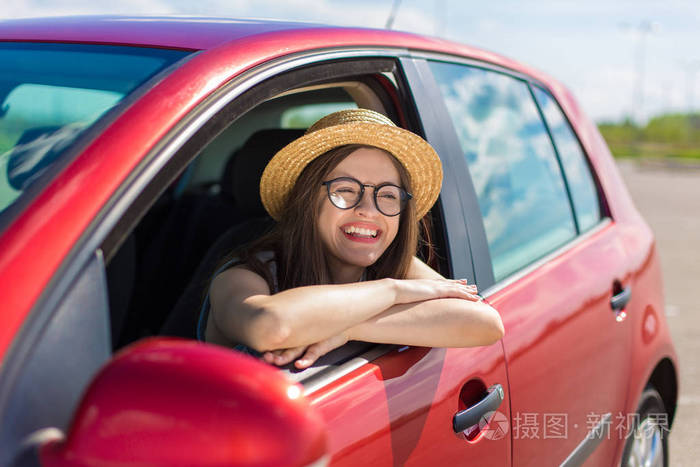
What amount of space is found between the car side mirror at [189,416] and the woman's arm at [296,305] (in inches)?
19.2

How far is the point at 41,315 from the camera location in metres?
0.95

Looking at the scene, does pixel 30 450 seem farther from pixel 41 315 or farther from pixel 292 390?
pixel 292 390

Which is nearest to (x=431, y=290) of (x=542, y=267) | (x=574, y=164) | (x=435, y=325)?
(x=435, y=325)

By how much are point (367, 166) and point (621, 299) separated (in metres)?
1.01

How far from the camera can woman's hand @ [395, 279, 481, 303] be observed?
162 centimetres

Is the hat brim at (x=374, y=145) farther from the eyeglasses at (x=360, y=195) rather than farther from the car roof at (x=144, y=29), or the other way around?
the car roof at (x=144, y=29)

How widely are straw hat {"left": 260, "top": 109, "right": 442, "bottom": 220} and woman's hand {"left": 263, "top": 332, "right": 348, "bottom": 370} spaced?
491 millimetres

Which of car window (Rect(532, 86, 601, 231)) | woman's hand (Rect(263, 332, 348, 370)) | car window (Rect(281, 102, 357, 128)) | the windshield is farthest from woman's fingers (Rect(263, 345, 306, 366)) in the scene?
car window (Rect(281, 102, 357, 128))

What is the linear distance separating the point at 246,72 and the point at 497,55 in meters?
1.30

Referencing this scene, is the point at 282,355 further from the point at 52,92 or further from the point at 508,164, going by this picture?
the point at 508,164

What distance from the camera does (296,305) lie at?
1.39 metres

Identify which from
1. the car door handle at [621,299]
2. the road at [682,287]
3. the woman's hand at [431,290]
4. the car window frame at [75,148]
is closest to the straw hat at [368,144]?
the woman's hand at [431,290]

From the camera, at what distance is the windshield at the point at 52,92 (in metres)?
1.19

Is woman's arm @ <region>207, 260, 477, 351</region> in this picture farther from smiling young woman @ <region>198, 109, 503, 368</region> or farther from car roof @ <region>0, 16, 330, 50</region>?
car roof @ <region>0, 16, 330, 50</region>
